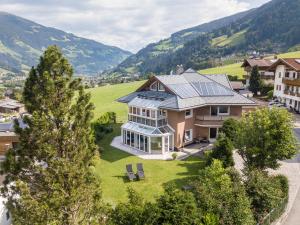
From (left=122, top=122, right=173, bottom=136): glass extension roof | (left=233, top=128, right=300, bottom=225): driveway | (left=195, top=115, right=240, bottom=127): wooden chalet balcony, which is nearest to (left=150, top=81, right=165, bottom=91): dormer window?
(left=122, top=122, right=173, bottom=136): glass extension roof

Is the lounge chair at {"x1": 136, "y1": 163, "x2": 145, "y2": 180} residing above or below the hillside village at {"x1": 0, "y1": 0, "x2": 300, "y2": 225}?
below

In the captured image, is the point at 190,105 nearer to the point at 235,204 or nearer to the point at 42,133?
the point at 235,204

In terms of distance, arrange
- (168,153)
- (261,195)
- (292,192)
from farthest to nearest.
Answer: (168,153), (292,192), (261,195)

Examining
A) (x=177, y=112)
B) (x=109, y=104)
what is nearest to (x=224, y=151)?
(x=177, y=112)

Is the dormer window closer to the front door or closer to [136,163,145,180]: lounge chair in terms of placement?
the front door

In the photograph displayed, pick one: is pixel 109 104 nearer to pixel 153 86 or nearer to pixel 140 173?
pixel 153 86

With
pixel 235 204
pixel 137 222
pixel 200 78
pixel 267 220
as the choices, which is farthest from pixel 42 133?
pixel 200 78

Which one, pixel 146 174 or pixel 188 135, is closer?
pixel 146 174

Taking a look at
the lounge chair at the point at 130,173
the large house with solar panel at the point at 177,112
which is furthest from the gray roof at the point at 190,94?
the lounge chair at the point at 130,173

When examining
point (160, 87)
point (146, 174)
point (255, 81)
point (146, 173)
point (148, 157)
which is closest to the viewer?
point (146, 174)
